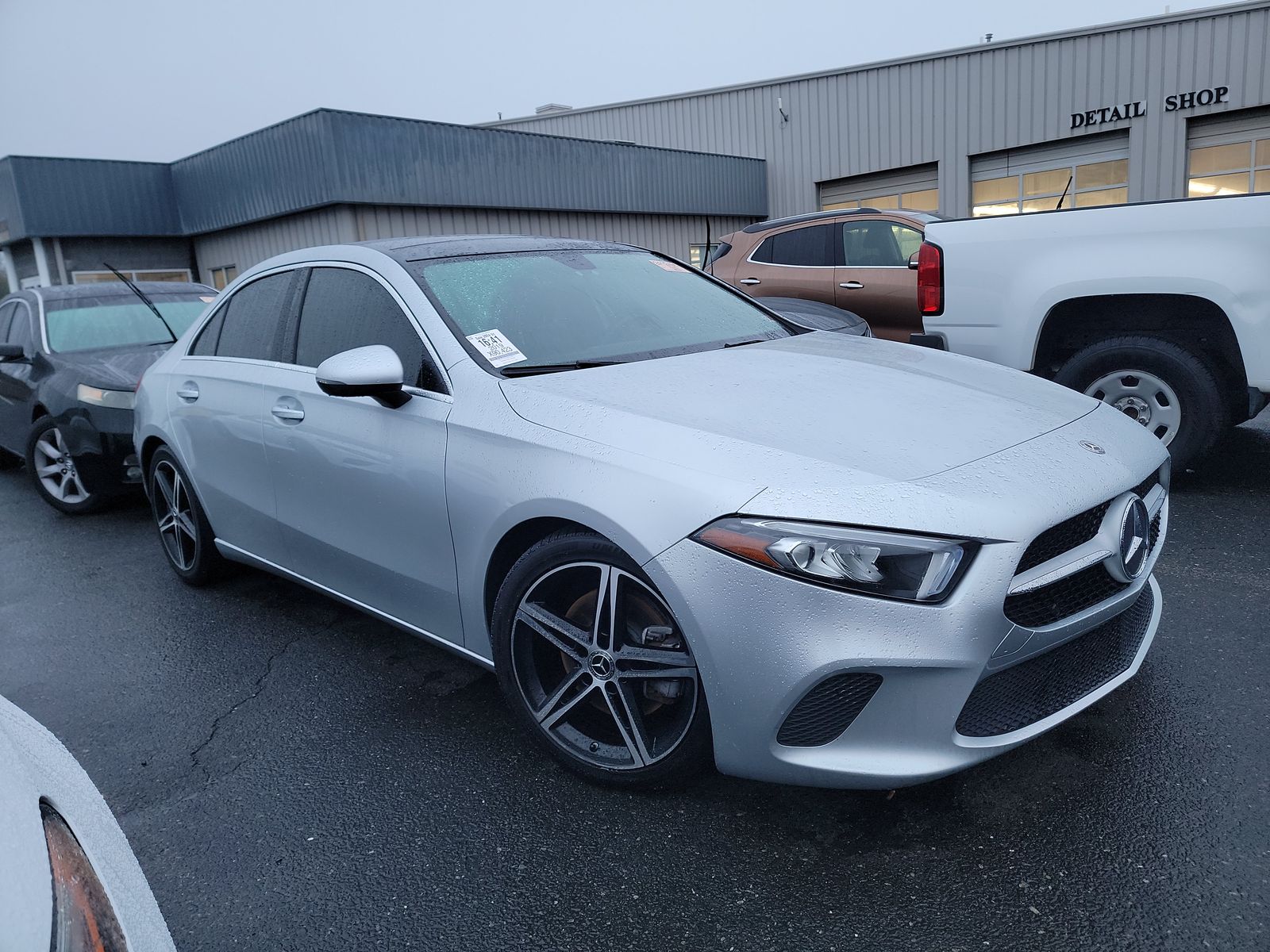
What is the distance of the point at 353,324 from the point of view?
131 inches

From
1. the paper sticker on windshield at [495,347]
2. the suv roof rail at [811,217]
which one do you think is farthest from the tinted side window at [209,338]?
the suv roof rail at [811,217]

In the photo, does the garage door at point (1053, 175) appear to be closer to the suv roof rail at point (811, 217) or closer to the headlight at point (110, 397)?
the suv roof rail at point (811, 217)

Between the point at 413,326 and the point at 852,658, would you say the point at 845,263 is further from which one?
the point at 852,658

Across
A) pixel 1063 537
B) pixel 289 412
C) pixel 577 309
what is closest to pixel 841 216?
pixel 577 309

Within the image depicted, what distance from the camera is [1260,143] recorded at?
18.2m

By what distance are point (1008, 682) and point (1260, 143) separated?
2089cm

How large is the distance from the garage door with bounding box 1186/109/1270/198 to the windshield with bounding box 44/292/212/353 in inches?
751

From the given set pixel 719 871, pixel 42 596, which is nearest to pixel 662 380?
pixel 719 871

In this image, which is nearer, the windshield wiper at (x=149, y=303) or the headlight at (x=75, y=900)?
the headlight at (x=75, y=900)

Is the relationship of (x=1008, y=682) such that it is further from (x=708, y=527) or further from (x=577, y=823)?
(x=577, y=823)

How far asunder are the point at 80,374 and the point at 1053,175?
19.9 metres

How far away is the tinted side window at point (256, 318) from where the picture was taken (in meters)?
3.77

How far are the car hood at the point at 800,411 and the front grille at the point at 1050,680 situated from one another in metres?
0.51

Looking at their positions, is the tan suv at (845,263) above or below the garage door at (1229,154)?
below
